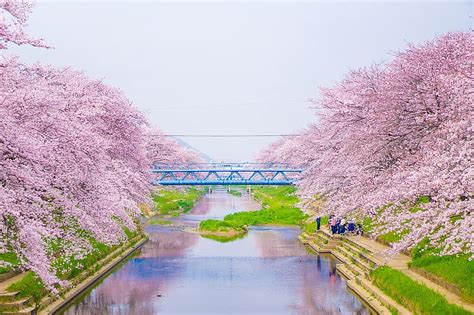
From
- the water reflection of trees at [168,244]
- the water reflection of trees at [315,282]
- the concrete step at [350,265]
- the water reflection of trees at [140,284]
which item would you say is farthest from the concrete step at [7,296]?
the water reflection of trees at [168,244]

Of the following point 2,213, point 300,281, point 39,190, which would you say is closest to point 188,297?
point 300,281

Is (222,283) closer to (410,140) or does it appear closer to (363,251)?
(363,251)

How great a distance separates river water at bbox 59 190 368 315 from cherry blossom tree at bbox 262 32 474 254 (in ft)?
11.2

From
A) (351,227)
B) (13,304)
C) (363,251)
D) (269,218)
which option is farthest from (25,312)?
(269,218)

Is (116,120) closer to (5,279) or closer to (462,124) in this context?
(5,279)

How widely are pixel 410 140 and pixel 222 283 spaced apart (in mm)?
10048

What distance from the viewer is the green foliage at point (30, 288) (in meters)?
18.4

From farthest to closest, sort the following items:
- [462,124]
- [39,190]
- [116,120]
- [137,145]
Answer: [137,145] < [116,120] < [39,190] < [462,124]

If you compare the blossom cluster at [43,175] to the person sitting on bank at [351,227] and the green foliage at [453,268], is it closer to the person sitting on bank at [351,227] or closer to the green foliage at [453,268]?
the green foliage at [453,268]

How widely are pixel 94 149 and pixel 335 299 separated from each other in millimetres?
10839

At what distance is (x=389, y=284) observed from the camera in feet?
67.9

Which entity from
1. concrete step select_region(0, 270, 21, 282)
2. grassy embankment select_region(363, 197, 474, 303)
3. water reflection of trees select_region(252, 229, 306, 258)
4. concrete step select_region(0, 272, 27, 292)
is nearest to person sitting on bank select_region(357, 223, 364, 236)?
water reflection of trees select_region(252, 229, 306, 258)

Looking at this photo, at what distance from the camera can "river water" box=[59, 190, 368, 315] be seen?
21469 millimetres

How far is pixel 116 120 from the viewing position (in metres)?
32.5
